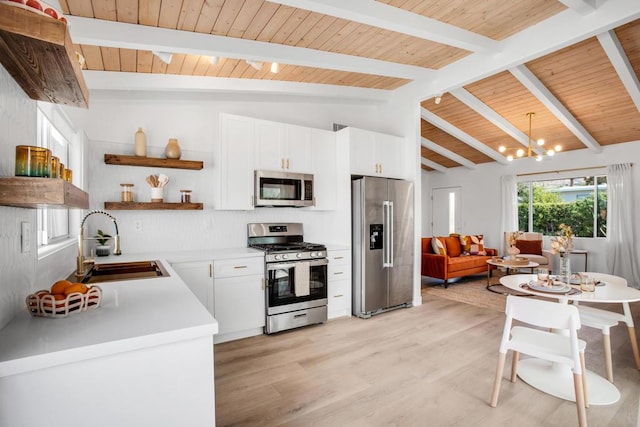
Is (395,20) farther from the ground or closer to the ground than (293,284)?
farther from the ground

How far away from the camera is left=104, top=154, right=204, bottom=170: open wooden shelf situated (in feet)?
10.4

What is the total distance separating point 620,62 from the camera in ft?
12.7

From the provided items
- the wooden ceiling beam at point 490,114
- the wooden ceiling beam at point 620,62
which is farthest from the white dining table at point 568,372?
the wooden ceiling beam at point 490,114

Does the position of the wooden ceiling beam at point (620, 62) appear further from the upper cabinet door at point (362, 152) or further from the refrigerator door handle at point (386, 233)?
the refrigerator door handle at point (386, 233)

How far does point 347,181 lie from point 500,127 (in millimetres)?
3715

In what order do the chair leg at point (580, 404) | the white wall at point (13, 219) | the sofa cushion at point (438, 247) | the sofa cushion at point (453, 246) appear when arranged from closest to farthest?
the white wall at point (13, 219)
the chair leg at point (580, 404)
the sofa cushion at point (438, 247)
the sofa cushion at point (453, 246)

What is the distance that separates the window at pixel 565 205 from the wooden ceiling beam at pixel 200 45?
5.62 m

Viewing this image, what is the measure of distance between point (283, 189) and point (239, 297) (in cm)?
129

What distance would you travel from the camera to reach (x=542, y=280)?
104 inches

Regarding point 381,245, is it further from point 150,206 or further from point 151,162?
point 151,162

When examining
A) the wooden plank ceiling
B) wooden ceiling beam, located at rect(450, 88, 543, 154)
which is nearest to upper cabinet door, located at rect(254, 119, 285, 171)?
the wooden plank ceiling

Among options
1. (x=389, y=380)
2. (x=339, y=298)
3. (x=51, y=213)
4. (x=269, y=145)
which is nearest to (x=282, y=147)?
(x=269, y=145)

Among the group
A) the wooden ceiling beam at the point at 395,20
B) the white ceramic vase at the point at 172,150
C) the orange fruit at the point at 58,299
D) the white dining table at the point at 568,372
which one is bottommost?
the white dining table at the point at 568,372

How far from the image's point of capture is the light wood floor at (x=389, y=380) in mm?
2086
